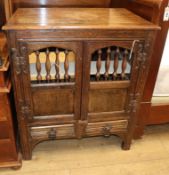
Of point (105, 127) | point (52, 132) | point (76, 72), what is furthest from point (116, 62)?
point (52, 132)

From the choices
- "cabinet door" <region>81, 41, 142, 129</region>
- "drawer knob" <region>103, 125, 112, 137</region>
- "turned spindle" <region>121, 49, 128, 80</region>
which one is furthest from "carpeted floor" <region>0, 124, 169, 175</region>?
"turned spindle" <region>121, 49, 128, 80</region>

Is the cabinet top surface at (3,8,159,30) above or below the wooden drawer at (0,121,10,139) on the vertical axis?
above

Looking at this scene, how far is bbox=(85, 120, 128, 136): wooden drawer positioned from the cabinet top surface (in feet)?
2.25

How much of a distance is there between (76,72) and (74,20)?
0.30 meters

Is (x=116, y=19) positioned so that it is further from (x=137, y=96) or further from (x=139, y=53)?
(x=137, y=96)

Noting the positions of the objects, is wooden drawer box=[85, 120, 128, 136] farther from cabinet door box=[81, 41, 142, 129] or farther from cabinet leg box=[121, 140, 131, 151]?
cabinet leg box=[121, 140, 131, 151]

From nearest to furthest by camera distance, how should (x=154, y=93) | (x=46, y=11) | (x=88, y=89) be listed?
(x=88, y=89) → (x=46, y=11) → (x=154, y=93)

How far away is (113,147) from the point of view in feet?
5.62

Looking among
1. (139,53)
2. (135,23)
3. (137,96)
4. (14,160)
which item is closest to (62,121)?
(14,160)

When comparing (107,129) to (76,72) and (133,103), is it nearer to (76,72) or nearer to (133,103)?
(133,103)

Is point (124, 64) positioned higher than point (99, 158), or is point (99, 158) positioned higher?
point (124, 64)

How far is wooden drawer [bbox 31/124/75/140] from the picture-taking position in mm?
1466

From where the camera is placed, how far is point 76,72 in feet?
4.19

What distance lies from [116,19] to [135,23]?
0.43 ft
